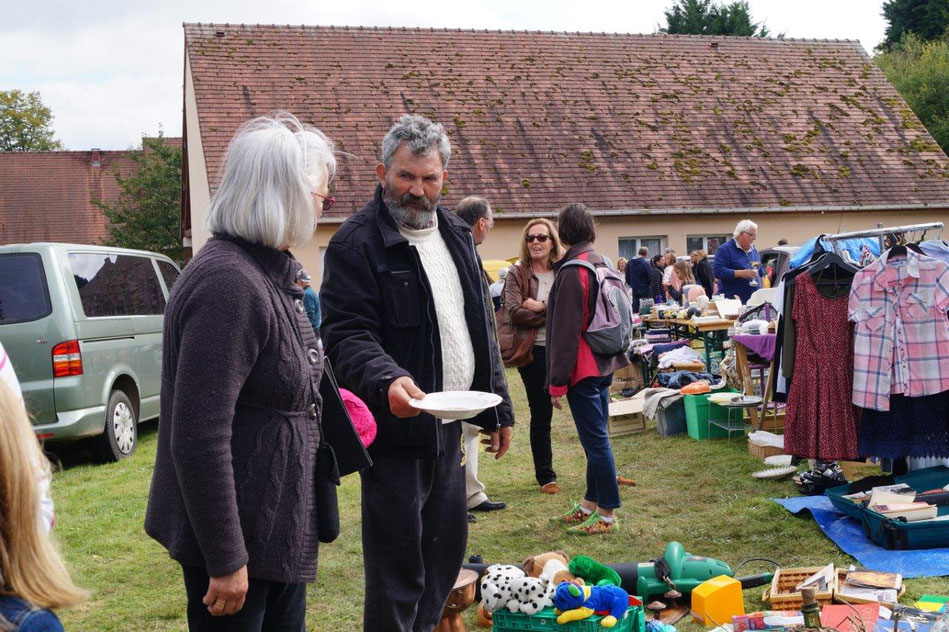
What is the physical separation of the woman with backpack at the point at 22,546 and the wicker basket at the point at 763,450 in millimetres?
6756

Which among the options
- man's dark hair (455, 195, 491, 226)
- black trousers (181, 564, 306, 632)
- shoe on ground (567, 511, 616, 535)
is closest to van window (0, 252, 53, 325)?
man's dark hair (455, 195, 491, 226)

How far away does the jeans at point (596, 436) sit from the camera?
228 inches

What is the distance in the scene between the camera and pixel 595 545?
5652 mm

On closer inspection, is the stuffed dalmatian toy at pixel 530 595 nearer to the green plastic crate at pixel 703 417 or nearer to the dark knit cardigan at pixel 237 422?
the dark knit cardigan at pixel 237 422

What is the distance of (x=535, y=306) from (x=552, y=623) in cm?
309

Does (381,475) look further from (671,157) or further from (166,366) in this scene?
(671,157)

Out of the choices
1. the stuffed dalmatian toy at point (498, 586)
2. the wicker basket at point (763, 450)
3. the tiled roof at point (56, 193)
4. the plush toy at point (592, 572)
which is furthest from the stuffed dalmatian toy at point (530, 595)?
the tiled roof at point (56, 193)

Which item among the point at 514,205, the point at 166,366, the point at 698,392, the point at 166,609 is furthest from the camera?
the point at 514,205

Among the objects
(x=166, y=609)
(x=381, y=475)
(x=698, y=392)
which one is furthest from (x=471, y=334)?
(x=698, y=392)

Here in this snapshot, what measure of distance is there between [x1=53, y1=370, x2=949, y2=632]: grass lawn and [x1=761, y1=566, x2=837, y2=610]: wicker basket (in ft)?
0.49

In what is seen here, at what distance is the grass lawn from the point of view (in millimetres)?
4914

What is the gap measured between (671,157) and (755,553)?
57.9ft

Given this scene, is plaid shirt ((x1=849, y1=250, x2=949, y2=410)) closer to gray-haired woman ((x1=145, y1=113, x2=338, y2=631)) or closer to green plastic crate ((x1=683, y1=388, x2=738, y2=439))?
green plastic crate ((x1=683, y1=388, x2=738, y2=439))

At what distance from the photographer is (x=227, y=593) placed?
220 centimetres
